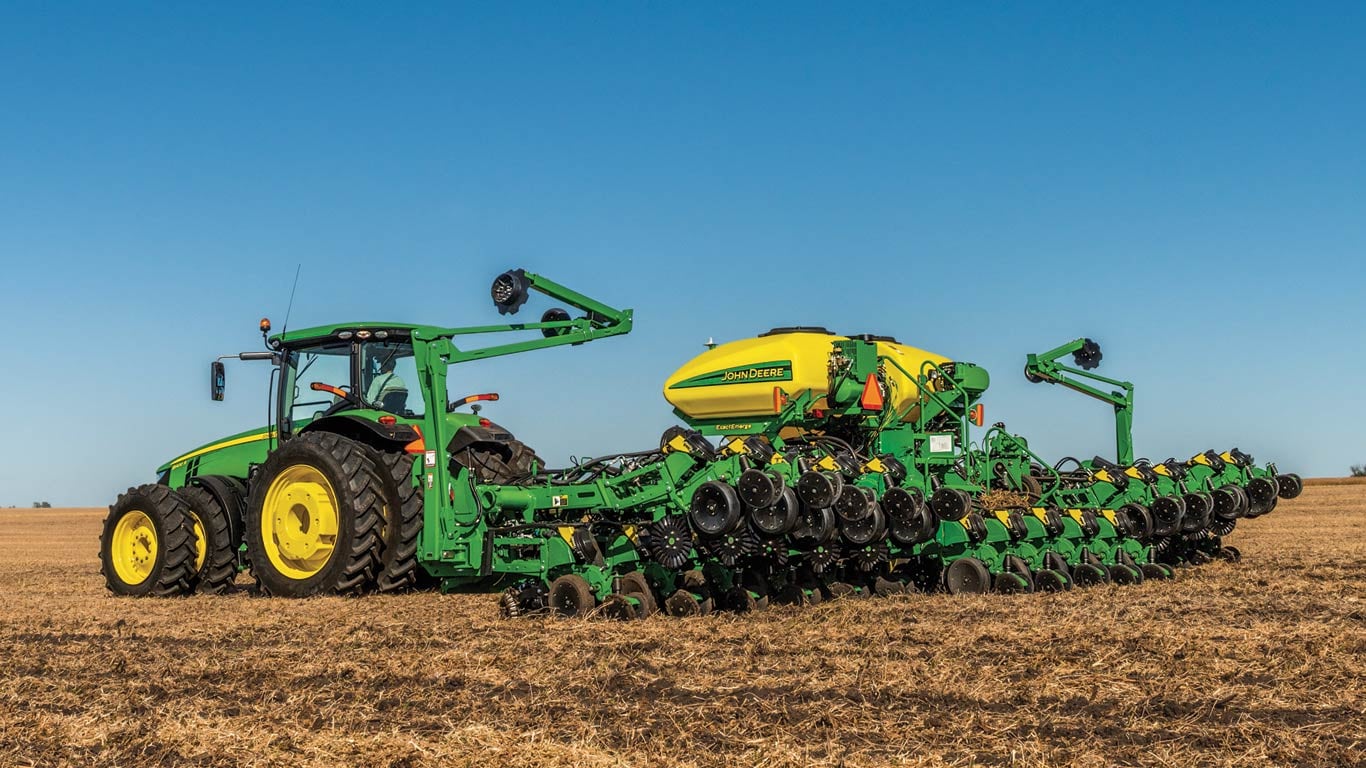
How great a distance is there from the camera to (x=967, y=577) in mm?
10172

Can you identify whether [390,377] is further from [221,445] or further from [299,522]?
[221,445]

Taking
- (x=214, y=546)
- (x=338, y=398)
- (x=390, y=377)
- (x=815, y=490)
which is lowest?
(x=214, y=546)

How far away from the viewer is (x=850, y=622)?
322 inches

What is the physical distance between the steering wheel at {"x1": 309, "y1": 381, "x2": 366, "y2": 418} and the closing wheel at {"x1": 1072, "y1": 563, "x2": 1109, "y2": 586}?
6009mm

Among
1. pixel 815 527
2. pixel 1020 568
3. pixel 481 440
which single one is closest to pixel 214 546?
pixel 481 440

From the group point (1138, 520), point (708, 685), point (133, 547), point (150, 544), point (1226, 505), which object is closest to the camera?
point (708, 685)

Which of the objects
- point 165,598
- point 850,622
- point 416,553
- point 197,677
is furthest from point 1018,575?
point 165,598

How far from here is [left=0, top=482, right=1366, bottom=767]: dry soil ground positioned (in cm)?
479

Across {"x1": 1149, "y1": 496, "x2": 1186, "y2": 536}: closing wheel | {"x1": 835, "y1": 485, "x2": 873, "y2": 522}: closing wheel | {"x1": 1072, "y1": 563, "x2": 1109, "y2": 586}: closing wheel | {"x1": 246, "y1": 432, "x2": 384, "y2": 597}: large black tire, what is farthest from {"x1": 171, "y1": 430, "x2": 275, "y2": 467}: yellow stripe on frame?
{"x1": 1149, "y1": 496, "x2": 1186, "y2": 536}: closing wheel

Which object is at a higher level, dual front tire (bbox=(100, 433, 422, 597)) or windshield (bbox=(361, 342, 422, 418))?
windshield (bbox=(361, 342, 422, 418))

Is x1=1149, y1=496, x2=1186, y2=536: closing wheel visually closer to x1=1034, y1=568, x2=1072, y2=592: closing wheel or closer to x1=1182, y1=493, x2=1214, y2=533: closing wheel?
x1=1182, y1=493, x2=1214, y2=533: closing wheel

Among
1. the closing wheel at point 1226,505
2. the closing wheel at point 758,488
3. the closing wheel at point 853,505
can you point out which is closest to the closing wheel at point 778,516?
the closing wheel at point 758,488

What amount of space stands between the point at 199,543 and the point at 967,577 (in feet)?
21.4

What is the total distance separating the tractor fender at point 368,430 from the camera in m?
10.1
